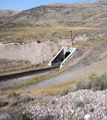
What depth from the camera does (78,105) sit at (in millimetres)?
5277

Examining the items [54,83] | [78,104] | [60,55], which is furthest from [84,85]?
[60,55]

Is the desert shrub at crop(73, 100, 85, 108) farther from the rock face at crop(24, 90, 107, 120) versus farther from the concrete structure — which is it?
the concrete structure

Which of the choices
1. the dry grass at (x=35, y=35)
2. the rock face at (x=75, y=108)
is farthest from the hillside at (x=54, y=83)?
the dry grass at (x=35, y=35)

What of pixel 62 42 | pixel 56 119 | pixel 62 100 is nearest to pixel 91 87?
pixel 62 100

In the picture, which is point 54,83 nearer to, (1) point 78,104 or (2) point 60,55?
(1) point 78,104

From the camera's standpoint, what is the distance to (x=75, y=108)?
5266 mm

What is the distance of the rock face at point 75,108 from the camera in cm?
481

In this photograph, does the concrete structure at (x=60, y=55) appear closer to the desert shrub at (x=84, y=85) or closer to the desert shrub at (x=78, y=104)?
the desert shrub at (x=84, y=85)

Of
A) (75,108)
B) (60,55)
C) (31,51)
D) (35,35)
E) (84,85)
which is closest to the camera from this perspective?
(75,108)

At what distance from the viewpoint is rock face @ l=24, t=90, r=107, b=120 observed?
15.8 ft

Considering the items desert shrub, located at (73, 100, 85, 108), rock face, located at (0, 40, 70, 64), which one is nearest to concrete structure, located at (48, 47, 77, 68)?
rock face, located at (0, 40, 70, 64)

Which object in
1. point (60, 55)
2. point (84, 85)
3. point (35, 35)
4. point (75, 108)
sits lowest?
point (75, 108)

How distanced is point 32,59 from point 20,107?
59.3 feet

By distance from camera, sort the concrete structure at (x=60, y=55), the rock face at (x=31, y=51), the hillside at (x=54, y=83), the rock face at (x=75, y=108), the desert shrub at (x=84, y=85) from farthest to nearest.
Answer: the rock face at (x=31, y=51)
the concrete structure at (x=60, y=55)
the desert shrub at (x=84, y=85)
the hillside at (x=54, y=83)
the rock face at (x=75, y=108)
